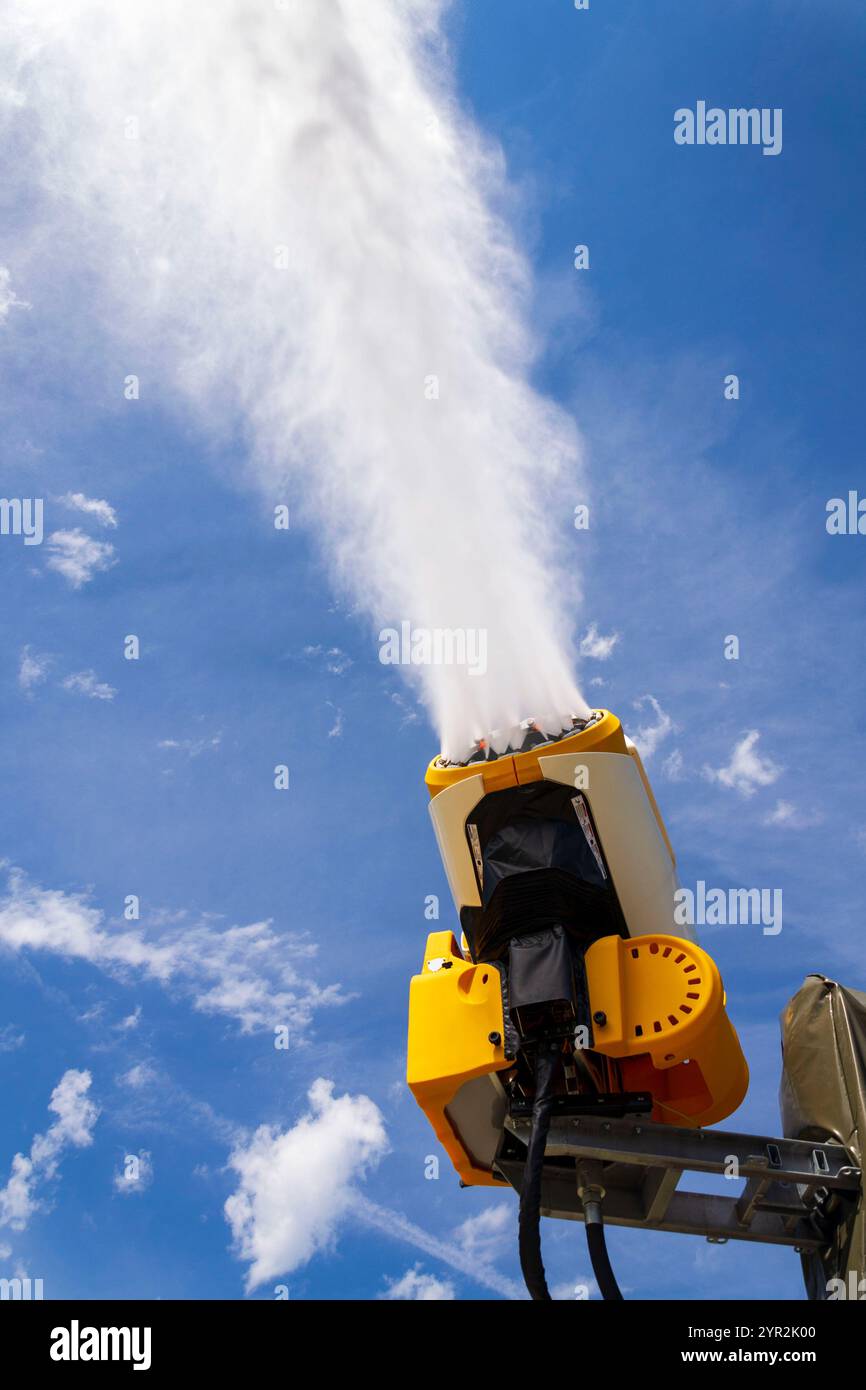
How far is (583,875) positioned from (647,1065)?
4.24ft

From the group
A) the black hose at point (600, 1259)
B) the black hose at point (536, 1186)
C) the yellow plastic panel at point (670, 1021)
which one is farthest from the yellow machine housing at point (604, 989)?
the black hose at point (600, 1259)

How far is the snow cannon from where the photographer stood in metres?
6.62

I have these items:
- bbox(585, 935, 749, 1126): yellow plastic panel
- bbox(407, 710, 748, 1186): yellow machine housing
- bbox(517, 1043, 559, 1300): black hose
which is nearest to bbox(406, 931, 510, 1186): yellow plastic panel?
bbox(407, 710, 748, 1186): yellow machine housing

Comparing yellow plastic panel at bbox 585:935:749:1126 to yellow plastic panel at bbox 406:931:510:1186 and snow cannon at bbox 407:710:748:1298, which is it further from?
yellow plastic panel at bbox 406:931:510:1186

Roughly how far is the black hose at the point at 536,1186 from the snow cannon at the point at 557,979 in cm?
1

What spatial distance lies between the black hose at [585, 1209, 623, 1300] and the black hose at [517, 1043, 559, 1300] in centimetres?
43

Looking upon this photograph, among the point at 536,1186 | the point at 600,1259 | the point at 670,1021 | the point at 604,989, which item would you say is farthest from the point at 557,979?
the point at 600,1259

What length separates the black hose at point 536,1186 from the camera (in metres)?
5.90

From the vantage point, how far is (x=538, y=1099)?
6.35 m

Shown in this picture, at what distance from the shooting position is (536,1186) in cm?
607

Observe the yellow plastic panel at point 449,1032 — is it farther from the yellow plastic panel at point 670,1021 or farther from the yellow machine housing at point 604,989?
the yellow plastic panel at point 670,1021
